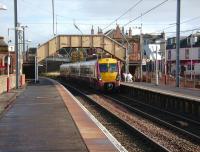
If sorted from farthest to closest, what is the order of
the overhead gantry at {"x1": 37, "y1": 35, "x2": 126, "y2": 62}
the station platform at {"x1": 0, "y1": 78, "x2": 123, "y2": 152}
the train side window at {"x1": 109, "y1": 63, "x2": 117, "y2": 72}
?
the overhead gantry at {"x1": 37, "y1": 35, "x2": 126, "y2": 62}
the train side window at {"x1": 109, "y1": 63, "x2": 117, "y2": 72}
the station platform at {"x1": 0, "y1": 78, "x2": 123, "y2": 152}

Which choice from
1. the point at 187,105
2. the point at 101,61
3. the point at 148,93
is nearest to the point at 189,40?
the point at 101,61

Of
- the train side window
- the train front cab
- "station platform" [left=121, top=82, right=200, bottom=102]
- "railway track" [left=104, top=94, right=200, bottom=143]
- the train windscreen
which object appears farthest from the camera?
the train side window

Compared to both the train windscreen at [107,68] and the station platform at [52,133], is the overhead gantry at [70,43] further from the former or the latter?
the station platform at [52,133]

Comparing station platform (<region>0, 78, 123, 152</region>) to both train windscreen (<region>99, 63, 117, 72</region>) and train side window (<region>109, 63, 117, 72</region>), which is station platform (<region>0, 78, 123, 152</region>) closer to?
train windscreen (<region>99, 63, 117, 72</region>)

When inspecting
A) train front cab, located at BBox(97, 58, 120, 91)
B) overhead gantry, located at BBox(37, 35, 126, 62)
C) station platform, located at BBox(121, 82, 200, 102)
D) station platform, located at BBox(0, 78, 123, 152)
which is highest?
overhead gantry, located at BBox(37, 35, 126, 62)

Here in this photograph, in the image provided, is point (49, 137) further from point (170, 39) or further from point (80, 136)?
point (170, 39)

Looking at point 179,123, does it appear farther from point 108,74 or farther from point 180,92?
point 108,74

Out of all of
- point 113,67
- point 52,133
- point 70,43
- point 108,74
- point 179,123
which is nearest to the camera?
point 52,133

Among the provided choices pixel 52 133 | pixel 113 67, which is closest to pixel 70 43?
pixel 113 67

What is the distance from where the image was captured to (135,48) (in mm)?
114812

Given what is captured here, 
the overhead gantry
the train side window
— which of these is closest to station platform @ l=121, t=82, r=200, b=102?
the train side window

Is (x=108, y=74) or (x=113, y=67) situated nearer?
(x=108, y=74)

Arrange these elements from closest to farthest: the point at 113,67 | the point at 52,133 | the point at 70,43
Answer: the point at 52,133
the point at 113,67
the point at 70,43

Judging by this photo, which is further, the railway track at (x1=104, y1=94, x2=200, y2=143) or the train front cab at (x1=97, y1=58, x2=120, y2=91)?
the train front cab at (x1=97, y1=58, x2=120, y2=91)
